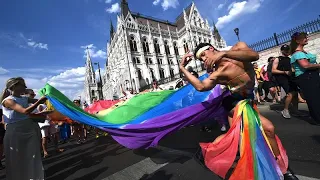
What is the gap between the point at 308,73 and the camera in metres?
3.79

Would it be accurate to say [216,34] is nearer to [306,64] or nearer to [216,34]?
[216,34]

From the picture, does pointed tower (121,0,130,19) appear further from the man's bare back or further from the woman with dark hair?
the man's bare back

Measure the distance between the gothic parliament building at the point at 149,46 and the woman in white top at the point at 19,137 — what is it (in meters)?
34.0

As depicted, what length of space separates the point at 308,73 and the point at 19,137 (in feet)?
18.2

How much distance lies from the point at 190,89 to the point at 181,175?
159cm

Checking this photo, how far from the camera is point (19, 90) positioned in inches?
119

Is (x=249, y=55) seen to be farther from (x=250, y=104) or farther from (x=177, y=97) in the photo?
(x=177, y=97)

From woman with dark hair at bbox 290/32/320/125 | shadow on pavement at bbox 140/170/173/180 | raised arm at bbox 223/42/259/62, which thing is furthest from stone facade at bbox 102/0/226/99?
raised arm at bbox 223/42/259/62

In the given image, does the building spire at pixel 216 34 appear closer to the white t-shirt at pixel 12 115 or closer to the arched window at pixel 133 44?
the arched window at pixel 133 44

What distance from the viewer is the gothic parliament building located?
45.0m

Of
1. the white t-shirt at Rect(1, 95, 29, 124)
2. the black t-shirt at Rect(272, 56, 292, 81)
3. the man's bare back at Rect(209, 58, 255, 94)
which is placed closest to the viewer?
the man's bare back at Rect(209, 58, 255, 94)

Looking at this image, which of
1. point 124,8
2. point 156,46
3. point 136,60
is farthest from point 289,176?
point 124,8

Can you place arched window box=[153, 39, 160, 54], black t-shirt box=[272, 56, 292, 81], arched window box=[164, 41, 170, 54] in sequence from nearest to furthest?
1. black t-shirt box=[272, 56, 292, 81]
2. arched window box=[153, 39, 160, 54]
3. arched window box=[164, 41, 170, 54]

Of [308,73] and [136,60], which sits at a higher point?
[136,60]
